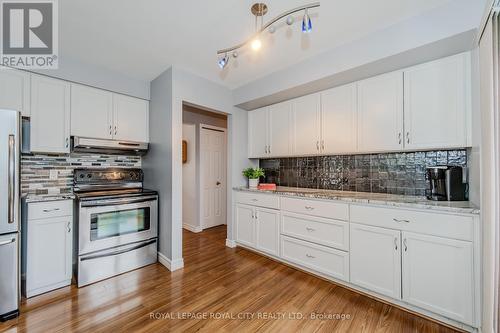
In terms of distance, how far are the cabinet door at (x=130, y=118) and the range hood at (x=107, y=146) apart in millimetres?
A: 140

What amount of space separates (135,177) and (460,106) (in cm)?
382

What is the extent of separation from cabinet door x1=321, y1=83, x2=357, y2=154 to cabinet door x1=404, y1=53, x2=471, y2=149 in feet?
1.71

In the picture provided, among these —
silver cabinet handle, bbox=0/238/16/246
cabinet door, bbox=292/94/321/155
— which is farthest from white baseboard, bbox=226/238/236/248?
silver cabinet handle, bbox=0/238/16/246

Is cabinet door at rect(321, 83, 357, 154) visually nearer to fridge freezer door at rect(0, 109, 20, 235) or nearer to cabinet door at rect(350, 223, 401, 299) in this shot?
cabinet door at rect(350, 223, 401, 299)

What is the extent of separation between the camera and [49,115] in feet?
8.19

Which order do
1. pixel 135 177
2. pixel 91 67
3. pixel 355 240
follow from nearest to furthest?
1. pixel 355 240
2. pixel 91 67
3. pixel 135 177

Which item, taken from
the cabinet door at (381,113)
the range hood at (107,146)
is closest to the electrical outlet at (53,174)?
the range hood at (107,146)

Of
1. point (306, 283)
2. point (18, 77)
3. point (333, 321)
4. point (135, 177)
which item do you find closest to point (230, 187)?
point (135, 177)

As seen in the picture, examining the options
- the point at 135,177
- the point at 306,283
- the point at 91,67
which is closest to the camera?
the point at 306,283

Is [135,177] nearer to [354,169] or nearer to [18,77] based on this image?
[18,77]

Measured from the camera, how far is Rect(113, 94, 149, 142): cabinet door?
299 centimetres

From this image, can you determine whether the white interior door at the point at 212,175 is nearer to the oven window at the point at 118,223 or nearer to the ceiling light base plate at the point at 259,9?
the oven window at the point at 118,223

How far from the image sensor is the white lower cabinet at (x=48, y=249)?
6.93ft

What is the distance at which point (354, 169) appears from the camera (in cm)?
288
